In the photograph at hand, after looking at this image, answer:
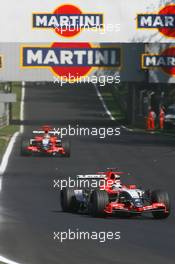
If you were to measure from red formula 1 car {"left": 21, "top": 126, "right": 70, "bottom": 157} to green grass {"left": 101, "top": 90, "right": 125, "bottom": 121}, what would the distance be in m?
33.6

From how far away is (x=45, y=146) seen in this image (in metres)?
39.5

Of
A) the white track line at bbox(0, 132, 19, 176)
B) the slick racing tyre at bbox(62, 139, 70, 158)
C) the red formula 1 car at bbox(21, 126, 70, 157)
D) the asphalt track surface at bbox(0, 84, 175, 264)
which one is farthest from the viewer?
the slick racing tyre at bbox(62, 139, 70, 158)

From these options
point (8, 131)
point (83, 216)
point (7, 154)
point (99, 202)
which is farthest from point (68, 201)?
point (8, 131)

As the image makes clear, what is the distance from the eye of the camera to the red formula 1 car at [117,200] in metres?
21.8

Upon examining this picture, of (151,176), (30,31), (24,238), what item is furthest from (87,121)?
(24,238)

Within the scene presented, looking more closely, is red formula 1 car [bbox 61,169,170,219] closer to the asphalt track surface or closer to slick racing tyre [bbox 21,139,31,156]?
the asphalt track surface

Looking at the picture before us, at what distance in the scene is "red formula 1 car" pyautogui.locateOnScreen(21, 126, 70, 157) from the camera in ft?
129

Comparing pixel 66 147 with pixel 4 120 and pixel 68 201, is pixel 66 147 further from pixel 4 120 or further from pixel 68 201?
pixel 4 120

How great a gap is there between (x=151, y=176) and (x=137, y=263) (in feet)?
54.6

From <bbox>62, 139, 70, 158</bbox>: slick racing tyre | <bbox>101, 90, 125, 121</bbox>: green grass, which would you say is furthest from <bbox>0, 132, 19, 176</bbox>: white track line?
<bbox>101, 90, 125, 121</bbox>: green grass

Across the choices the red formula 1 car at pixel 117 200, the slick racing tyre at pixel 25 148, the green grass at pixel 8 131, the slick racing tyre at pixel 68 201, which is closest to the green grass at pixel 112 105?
the green grass at pixel 8 131

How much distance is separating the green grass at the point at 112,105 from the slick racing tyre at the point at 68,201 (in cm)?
5001

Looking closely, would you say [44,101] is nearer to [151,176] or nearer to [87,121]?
[87,121]

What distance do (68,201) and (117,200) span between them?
127cm
